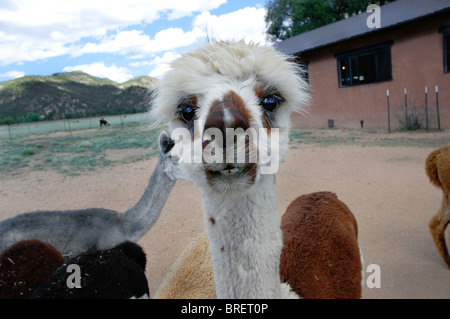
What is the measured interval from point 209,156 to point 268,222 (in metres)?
0.46

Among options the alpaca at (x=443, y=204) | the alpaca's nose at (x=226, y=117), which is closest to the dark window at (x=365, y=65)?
the alpaca at (x=443, y=204)

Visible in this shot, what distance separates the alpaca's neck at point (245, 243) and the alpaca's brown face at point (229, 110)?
0.12 metres

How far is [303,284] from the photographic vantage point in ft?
5.30

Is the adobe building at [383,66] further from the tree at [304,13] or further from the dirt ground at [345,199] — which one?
the tree at [304,13]

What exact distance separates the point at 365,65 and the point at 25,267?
13.8m

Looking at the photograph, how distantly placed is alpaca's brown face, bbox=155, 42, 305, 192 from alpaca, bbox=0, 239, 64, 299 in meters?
1.54

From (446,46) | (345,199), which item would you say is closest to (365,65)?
(446,46)

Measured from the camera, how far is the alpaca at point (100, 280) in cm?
178

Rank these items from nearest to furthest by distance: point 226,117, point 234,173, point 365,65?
point 226,117 < point 234,173 < point 365,65

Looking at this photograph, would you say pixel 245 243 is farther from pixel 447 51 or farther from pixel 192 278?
pixel 447 51

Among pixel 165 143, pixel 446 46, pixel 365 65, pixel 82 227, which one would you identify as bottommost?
pixel 82 227

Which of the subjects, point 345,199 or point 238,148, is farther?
point 345,199

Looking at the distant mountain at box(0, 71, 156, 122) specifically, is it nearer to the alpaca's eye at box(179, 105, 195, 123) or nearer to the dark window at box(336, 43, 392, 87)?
the dark window at box(336, 43, 392, 87)

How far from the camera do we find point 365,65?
1295 cm
